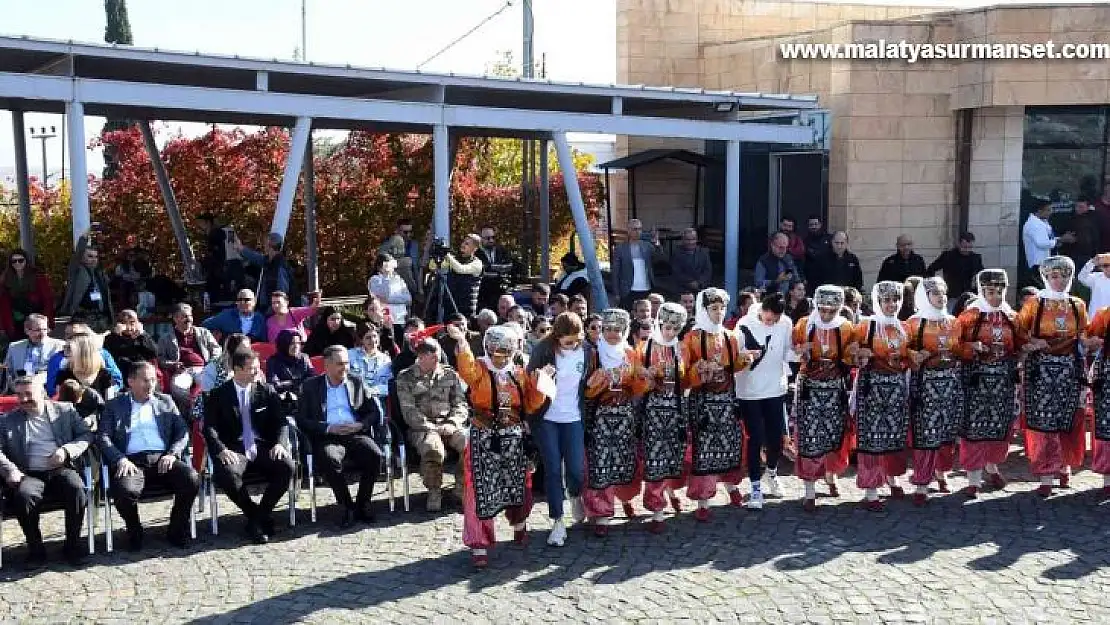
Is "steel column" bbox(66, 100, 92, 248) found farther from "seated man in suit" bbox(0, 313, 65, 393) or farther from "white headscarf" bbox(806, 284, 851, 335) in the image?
"white headscarf" bbox(806, 284, 851, 335)

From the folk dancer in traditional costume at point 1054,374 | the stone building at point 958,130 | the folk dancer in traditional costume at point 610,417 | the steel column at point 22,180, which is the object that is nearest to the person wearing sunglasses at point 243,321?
the folk dancer in traditional costume at point 610,417

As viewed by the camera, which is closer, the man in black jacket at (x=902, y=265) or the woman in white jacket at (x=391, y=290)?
the woman in white jacket at (x=391, y=290)

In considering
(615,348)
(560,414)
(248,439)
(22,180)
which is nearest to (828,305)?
(615,348)

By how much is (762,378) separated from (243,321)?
171 inches

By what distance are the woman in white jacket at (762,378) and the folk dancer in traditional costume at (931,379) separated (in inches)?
33.6

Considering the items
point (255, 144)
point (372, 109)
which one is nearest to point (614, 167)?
point (255, 144)

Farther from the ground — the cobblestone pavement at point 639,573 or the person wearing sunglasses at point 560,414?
the person wearing sunglasses at point 560,414

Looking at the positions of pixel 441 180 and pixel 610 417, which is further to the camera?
pixel 441 180

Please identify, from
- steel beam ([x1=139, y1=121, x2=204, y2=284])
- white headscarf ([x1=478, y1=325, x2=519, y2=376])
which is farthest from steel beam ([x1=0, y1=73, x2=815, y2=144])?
white headscarf ([x1=478, y1=325, x2=519, y2=376])

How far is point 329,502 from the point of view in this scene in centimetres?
808

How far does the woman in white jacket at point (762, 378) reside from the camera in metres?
7.69

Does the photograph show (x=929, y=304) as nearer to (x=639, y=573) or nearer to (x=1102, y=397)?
(x=1102, y=397)

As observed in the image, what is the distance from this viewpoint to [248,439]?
24.8 feet

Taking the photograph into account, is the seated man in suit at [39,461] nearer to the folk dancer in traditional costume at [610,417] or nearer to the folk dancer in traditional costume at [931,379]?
the folk dancer in traditional costume at [610,417]
